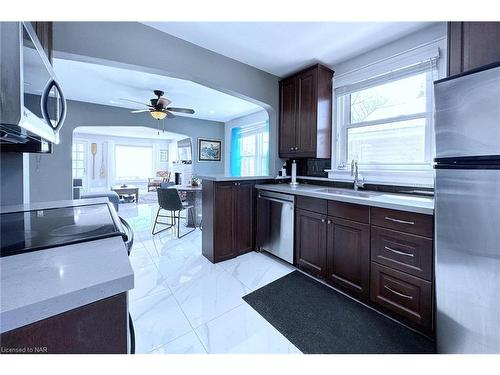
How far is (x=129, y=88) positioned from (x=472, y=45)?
4167mm

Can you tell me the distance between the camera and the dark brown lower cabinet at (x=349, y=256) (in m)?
1.74

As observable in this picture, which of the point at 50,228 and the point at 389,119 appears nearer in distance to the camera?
the point at 50,228

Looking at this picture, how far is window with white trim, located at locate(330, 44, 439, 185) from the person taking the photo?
2.01 m

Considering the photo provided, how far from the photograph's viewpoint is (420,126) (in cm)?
207

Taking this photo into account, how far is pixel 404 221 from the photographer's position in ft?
4.95

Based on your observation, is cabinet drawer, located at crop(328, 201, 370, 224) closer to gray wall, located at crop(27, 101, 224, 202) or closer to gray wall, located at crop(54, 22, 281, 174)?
gray wall, located at crop(54, 22, 281, 174)

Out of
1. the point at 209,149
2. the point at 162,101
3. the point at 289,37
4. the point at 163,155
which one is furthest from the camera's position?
the point at 163,155

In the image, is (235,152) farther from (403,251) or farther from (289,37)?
(403,251)

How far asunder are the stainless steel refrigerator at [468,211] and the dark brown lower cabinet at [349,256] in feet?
1.74

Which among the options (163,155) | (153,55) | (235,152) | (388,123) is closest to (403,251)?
(388,123)
